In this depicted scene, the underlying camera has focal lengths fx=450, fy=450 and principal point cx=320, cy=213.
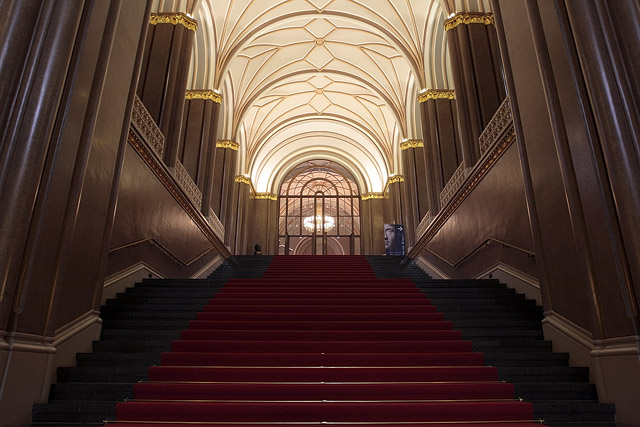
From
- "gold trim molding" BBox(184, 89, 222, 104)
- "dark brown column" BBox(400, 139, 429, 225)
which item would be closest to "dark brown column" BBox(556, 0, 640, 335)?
"dark brown column" BBox(400, 139, 429, 225)

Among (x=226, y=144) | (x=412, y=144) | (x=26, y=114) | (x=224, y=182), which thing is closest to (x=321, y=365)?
(x=26, y=114)

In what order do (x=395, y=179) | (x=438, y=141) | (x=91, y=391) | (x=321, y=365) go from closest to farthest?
1. (x=91, y=391)
2. (x=321, y=365)
3. (x=438, y=141)
4. (x=395, y=179)

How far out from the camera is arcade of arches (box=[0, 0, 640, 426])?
2.91 meters

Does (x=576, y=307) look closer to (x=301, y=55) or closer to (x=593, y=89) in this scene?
(x=593, y=89)

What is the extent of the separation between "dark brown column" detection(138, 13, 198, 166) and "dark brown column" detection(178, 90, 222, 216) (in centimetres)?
210

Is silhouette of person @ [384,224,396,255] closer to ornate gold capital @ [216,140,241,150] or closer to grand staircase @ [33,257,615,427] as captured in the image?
ornate gold capital @ [216,140,241,150]

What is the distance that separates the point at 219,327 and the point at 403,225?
11.7 m

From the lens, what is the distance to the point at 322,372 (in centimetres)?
323

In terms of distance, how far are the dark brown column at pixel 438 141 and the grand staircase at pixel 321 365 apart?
543cm

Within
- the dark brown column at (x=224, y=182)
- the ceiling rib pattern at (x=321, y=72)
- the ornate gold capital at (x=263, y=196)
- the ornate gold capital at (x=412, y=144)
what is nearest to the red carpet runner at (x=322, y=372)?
the ceiling rib pattern at (x=321, y=72)

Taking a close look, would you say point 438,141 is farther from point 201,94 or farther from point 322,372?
point 322,372

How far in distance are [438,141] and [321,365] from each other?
8292 millimetres

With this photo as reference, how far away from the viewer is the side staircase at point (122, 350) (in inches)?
110

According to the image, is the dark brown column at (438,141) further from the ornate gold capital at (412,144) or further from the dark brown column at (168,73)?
the dark brown column at (168,73)
